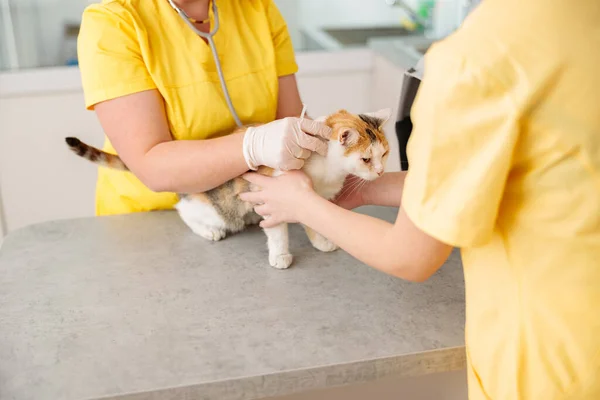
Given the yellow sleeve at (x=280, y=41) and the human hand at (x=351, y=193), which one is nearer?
the human hand at (x=351, y=193)

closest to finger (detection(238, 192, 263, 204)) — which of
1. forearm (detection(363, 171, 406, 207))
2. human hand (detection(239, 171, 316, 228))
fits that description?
human hand (detection(239, 171, 316, 228))

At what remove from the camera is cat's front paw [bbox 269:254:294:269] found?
116cm

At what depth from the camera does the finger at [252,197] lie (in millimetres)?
1139

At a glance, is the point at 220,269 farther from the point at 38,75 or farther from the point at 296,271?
the point at 38,75

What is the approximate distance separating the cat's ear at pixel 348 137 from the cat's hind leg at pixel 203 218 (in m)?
0.31

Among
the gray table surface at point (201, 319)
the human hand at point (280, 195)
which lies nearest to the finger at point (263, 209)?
the human hand at point (280, 195)

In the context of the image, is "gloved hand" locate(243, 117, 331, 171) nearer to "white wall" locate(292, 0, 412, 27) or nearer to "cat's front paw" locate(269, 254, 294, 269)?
"cat's front paw" locate(269, 254, 294, 269)

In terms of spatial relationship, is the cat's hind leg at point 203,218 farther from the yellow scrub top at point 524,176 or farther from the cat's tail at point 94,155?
the yellow scrub top at point 524,176

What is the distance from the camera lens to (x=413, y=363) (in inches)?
36.9

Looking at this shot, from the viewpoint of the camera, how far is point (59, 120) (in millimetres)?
2422

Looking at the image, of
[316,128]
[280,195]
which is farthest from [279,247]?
[316,128]

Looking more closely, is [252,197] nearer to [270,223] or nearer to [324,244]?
[270,223]

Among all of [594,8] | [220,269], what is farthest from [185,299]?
[594,8]

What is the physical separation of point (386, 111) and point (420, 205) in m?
0.50
